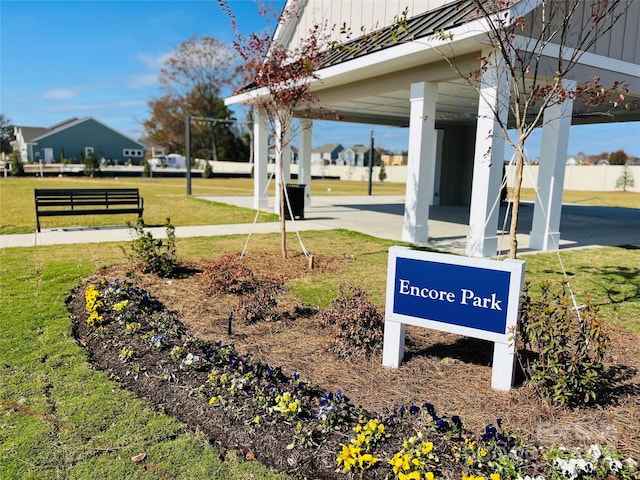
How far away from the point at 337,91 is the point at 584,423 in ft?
33.0

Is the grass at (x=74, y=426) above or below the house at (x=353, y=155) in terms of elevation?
below

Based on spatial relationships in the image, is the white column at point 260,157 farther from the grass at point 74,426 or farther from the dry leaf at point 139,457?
Result: the dry leaf at point 139,457

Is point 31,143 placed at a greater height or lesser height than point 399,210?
greater

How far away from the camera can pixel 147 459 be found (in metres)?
2.51

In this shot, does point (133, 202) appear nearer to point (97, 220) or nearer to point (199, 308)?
point (97, 220)

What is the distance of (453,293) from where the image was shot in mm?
3223

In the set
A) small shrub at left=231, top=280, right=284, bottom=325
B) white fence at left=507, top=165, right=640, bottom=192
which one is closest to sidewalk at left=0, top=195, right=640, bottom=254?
small shrub at left=231, top=280, right=284, bottom=325

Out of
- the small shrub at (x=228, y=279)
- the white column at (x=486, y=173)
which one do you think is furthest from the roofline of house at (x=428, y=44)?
the small shrub at (x=228, y=279)

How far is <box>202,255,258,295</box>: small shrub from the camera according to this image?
17.7 feet

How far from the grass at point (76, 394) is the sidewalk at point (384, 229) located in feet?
4.87

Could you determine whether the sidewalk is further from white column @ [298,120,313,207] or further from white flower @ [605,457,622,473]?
white flower @ [605,457,622,473]

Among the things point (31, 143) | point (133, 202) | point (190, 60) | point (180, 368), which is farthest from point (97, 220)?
point (31, 143)

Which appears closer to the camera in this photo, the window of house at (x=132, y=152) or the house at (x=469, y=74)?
the house at (x=469, y=74)

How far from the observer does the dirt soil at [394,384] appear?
106 inches
